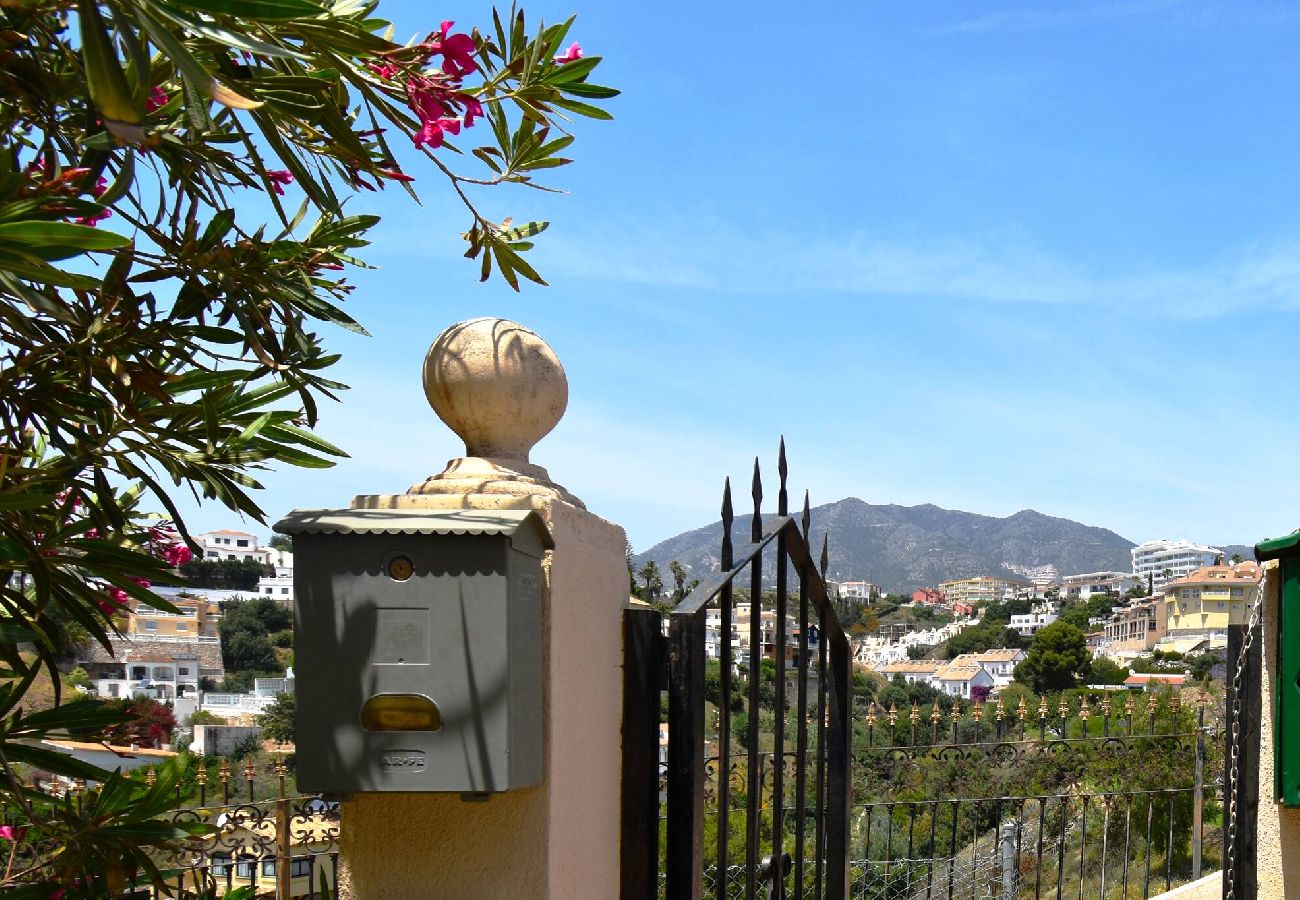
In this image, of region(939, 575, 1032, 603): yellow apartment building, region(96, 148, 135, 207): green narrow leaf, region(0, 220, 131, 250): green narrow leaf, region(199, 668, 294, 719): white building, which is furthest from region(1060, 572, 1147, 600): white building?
region(0, 220, 131, 250): green narrow leaf

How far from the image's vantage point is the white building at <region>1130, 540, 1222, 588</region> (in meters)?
175

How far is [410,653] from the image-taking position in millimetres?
2020

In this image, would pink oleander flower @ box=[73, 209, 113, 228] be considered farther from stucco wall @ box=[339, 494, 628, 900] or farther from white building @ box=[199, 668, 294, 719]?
white building @ box=[199, 668, 294, 719]

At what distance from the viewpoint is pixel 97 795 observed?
2660 mm

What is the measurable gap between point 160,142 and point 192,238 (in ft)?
0.92

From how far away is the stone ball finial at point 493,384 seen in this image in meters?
2.28

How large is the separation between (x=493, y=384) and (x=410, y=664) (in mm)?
Result: 559

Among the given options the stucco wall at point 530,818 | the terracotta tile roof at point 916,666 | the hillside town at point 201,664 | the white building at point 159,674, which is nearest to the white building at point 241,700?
the hillside town at point 201,664

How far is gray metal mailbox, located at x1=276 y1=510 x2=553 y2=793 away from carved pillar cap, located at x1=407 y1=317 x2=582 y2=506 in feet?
0.71

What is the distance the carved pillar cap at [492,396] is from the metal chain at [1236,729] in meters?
2.14

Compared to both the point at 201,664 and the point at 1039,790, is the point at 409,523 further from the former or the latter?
the point at 201,664

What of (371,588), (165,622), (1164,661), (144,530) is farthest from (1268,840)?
(165,622)

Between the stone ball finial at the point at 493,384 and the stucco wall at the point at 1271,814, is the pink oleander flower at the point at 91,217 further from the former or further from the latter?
the stucco wall at the point at 1271,814

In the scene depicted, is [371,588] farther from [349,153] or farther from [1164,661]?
[1164,661]
